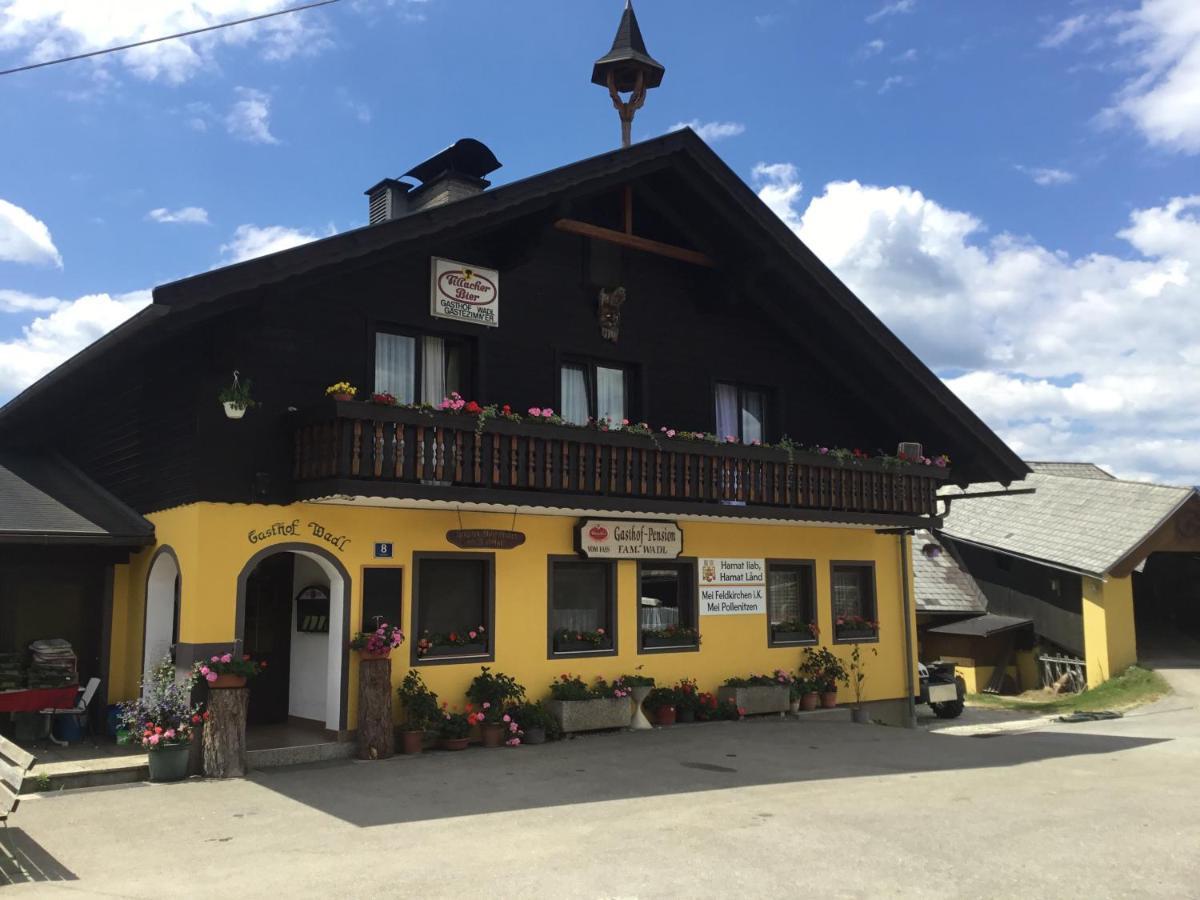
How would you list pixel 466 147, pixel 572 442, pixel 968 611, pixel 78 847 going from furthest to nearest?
1. pixel 968 611
2. pixel 466 147
3. pixel 572 442
4. pixel 78 847

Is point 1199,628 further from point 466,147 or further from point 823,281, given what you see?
point 466,147

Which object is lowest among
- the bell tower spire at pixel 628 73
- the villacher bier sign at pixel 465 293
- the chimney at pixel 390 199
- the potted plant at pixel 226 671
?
the potted plant at pixel 226 671

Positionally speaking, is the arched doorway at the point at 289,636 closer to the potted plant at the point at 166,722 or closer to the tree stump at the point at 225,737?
the potted plant at the point at 166,722

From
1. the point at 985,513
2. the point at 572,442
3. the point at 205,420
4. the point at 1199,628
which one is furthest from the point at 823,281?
the point at 1199,628

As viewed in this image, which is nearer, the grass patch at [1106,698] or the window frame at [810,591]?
the window frame at [810,591]

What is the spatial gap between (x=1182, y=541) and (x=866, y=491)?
1200cm

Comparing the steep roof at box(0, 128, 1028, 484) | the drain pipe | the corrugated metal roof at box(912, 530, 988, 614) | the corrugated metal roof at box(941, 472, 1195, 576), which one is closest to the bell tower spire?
the steep roof at box(0, 128, 1028, 484)

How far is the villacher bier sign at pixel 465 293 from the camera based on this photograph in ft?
43.9

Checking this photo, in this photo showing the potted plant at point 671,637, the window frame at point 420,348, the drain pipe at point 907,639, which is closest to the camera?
the window frame at point 420,348

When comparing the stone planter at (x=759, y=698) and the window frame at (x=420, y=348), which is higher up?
the window frame at (x=420, y=348)

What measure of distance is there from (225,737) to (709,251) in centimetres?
996

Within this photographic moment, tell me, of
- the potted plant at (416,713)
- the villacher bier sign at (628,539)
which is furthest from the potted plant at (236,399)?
the villacher bier sign at (628,539)

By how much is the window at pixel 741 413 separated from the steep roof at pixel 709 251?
1.38 metres

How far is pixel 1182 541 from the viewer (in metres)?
23.8
